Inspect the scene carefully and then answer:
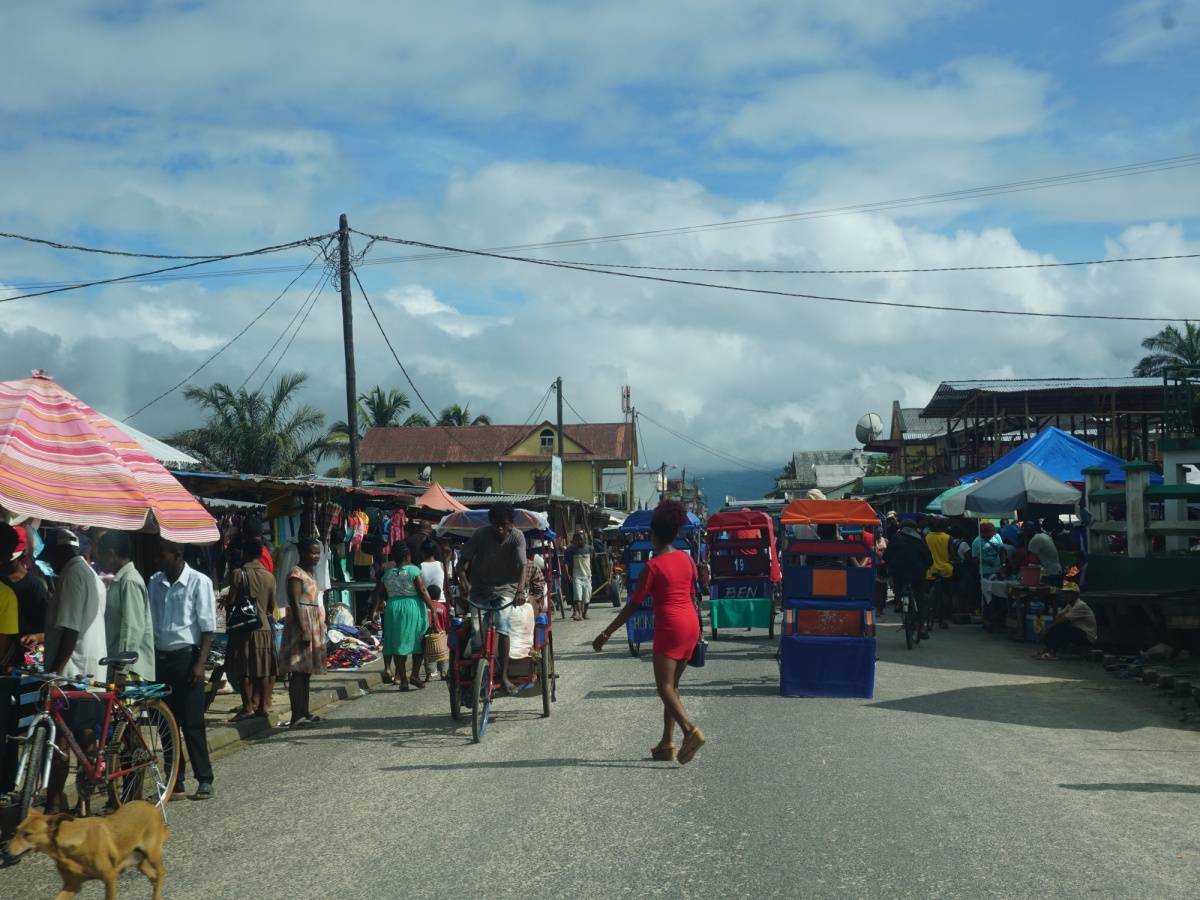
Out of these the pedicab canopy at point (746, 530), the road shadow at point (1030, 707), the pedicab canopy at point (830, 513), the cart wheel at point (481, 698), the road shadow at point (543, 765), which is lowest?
the road shadow at point (1030, 707)

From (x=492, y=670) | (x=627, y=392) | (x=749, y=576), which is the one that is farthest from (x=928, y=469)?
(x=492, y=670)

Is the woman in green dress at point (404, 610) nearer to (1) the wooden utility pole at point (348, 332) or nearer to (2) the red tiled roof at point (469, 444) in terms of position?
(1) the wooden utility pole at point (348, 332)

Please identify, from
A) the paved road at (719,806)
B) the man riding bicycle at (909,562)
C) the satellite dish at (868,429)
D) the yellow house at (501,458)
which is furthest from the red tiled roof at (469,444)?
the paved road at (719,806)

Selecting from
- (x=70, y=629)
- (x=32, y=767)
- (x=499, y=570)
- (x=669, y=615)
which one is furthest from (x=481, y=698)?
(x=32, y=767)

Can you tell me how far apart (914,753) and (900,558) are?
27.4ft

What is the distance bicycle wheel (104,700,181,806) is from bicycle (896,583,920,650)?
448 inches

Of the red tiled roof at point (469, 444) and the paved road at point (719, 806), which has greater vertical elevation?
the red tiled roof at point (469, 444)

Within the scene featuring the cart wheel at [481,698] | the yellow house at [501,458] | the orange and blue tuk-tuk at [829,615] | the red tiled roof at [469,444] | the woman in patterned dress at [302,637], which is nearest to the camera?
the cart wheel at [481,698]

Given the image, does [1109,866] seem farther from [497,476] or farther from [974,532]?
[497,476]

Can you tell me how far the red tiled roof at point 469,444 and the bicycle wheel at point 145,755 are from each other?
63581 mm

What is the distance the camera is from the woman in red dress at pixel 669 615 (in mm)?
8117

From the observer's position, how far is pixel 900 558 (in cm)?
1652

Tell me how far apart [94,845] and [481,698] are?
488 centimetres

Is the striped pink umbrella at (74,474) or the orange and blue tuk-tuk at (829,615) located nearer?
the striped pink umbrella at (74,474)
